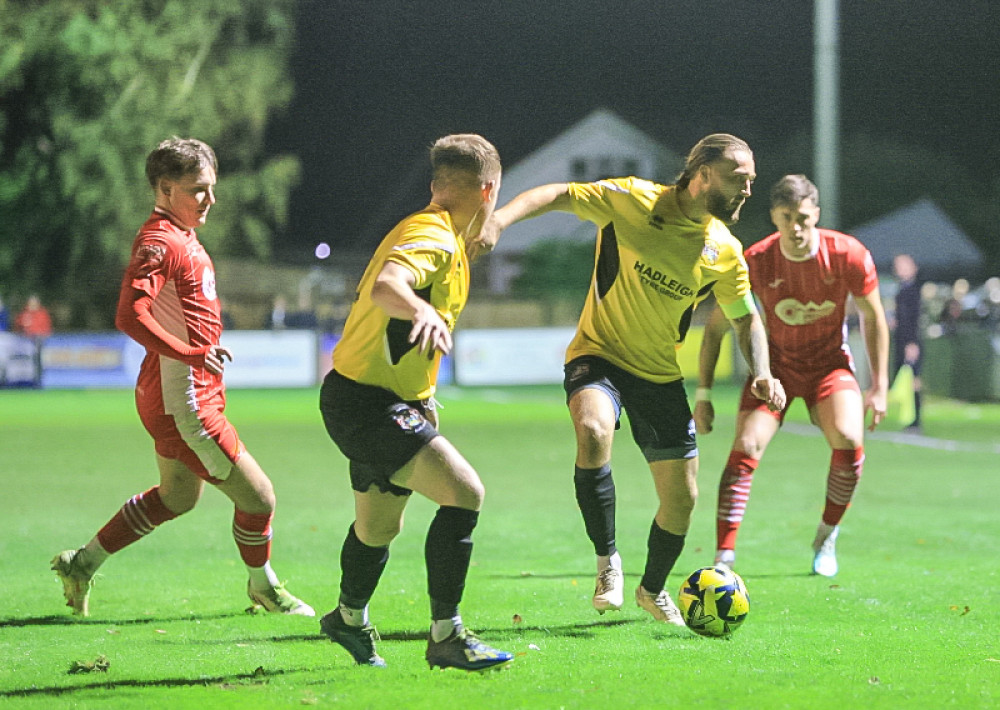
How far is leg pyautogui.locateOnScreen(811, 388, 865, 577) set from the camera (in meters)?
7.45

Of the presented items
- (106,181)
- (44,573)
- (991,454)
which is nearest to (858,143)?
(106,181)

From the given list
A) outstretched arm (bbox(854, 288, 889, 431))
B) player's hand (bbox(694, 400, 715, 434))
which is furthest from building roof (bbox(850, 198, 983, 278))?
player's hand (bbox(694, 400, 715, 434))

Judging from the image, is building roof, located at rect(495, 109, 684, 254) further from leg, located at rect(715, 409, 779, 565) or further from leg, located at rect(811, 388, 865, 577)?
leg, located at rect(715, 409, 779, 565)

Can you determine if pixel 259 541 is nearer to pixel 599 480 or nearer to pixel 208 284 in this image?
pixel 208 284

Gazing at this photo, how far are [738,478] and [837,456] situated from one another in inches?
28.9

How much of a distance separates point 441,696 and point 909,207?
2568 inches

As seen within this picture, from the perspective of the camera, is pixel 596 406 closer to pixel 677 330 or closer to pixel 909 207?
pixel 677 330

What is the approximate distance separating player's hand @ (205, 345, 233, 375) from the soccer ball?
86.8 inches

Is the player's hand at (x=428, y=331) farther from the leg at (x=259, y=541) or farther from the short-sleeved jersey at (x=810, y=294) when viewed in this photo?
the short-sleeved jersey at (x=810, y=294)

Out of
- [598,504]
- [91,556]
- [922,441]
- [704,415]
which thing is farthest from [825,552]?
[922,441]

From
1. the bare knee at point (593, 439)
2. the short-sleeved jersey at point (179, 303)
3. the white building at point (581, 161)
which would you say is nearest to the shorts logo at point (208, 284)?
the short-sleeved jersey at point (179, 303)

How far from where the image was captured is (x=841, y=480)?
25.0ft

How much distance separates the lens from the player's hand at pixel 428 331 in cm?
420

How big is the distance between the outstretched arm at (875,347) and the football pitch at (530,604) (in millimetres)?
945
